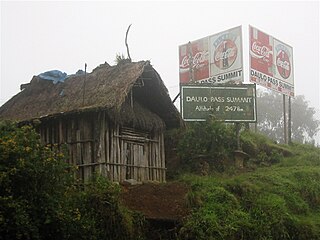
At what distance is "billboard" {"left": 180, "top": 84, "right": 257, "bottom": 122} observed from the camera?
21.6 metres

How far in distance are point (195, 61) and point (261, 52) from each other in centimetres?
315

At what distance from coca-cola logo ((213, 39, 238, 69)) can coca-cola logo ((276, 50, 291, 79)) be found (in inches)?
109

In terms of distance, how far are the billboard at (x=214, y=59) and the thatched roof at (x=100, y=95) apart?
572 centimetres

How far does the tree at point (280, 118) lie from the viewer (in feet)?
167

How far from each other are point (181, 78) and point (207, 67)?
1430mm

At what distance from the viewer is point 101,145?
17.1 metres

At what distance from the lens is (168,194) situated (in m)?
16.0

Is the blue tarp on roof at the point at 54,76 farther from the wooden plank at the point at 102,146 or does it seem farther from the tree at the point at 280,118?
→ the tree at the point at 280,118

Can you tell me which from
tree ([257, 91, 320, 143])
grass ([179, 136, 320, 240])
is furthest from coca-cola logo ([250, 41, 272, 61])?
tree ([257, 91, 320, 143])

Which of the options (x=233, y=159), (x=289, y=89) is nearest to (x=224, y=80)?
(x=289, y=89)

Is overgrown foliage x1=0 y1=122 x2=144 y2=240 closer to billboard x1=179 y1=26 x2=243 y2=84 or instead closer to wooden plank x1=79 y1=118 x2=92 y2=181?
wooden plank x1=79 y1=118 x2=92 y2=181

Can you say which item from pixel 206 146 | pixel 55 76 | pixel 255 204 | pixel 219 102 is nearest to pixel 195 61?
pixel 219 102

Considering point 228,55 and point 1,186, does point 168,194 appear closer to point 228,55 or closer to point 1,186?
point 1,186

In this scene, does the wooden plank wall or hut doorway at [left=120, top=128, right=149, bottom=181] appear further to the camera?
hut doorway at [left=120, top=128, right=149, bottom=181]
